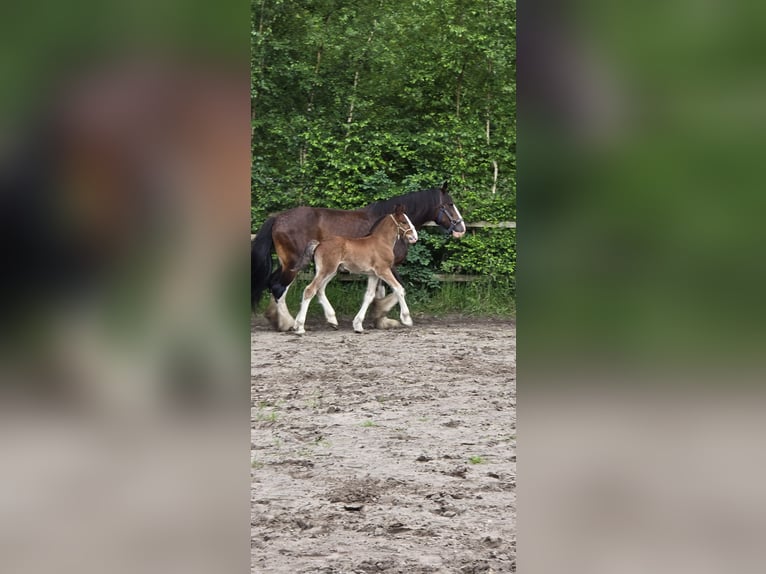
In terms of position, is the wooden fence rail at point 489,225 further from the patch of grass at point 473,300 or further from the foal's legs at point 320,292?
the foal's legs at point 320,292

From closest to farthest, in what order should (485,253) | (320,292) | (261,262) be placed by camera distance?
(261,262), (320,292), (485,253)

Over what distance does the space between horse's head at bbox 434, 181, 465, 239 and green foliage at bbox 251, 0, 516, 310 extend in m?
0.90

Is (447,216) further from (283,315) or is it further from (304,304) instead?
(283,315)

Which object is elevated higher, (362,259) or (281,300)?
(362,259)

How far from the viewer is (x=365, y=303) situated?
8.51 metres

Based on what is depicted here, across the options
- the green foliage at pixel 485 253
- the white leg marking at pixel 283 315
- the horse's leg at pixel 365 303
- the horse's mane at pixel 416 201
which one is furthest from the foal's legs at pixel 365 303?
the green foliage at pixel 485 253

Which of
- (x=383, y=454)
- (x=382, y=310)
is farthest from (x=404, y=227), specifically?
(x=383, y=454)
